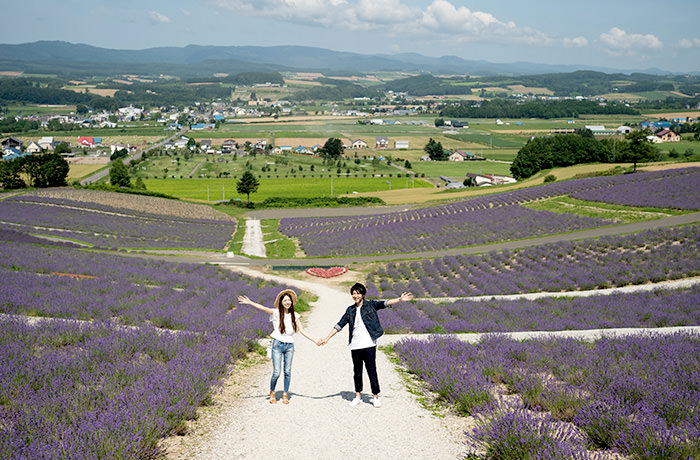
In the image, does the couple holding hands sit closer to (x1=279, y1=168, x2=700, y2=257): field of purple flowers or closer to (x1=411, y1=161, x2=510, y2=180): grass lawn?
(x1=279, y1=168, x2=700, y2=257): field of purple flowers

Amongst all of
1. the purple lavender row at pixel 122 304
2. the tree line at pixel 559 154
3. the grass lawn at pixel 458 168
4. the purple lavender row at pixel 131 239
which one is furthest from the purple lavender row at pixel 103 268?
the grass lawn at pixel 458 168

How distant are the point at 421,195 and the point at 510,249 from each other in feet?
165

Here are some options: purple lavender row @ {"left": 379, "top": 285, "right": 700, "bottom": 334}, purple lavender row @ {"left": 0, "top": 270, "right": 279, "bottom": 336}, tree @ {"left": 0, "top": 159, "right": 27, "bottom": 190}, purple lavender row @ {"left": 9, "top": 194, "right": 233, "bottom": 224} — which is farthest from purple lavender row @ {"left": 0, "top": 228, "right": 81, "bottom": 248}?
tree @ {"left": 0, "top": 159, "right": 27, "bottom": 190}

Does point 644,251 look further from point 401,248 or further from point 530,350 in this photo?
point 530,350

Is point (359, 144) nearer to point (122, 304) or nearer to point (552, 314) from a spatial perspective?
point (552, 314)

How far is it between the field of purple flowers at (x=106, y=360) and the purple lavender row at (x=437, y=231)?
23.4m

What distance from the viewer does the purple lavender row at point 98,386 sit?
18.3ft

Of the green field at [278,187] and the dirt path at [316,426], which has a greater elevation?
the dirt path at [316,426]

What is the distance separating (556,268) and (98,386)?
2520 cm

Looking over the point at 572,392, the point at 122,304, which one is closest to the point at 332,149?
the point at 122,304

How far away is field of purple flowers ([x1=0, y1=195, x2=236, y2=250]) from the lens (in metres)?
41.3

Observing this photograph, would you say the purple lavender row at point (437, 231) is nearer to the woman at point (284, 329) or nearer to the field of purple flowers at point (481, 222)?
the field of purple flowers at point (481, 222)

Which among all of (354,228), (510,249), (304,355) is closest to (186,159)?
(354,228)

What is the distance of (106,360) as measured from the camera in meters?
8.77
